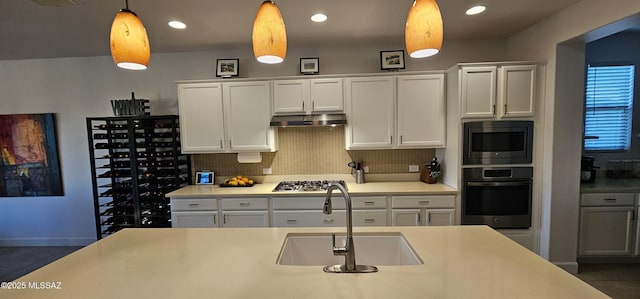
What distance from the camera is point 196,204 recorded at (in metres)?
3.07

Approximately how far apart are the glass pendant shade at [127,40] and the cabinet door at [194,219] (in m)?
2.18

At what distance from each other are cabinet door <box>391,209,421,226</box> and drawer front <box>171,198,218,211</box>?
203 centimetres

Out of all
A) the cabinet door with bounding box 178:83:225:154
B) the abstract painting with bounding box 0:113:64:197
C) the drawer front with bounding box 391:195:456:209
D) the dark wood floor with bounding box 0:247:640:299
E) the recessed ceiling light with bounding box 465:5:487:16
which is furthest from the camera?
the abstract painting with bounding box 0:113:64:197

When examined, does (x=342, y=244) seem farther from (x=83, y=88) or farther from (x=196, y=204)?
(x=83, y=88)

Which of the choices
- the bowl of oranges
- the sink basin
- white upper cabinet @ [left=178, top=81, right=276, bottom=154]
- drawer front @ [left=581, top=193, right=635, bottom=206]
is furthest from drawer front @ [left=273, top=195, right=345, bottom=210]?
drawer front @ [left=581, top=193, right=635, bottom=206]

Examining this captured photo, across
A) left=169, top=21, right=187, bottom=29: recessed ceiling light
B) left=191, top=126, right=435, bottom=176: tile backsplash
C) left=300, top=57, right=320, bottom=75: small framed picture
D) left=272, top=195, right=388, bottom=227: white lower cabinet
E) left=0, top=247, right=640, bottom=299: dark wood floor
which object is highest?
left=169, top=21, right=187, bottom=29: recessed ceiling light

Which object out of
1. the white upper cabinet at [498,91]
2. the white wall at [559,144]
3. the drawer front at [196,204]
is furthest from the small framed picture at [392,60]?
the drawer front at [196,204]

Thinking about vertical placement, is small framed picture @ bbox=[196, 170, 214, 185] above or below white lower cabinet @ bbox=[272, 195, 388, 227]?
above

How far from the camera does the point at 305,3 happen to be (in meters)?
2.26

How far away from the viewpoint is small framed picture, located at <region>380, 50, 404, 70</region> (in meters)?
3.29

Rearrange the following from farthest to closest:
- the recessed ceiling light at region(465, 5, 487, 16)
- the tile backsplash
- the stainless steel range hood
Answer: the tile backsplash, the stainless steel range hood, the recessed ceiling light at region(465, 5, 487, 16)

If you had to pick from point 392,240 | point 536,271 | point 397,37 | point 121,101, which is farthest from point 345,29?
point 121,101

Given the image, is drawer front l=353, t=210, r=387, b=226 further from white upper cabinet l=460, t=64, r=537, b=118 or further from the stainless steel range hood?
white upper cabinet l=460, t=64, r=537, b=118

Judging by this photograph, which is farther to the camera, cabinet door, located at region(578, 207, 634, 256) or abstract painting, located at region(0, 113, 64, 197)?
abstract painting, located at region(0, 113, 64, 197)
